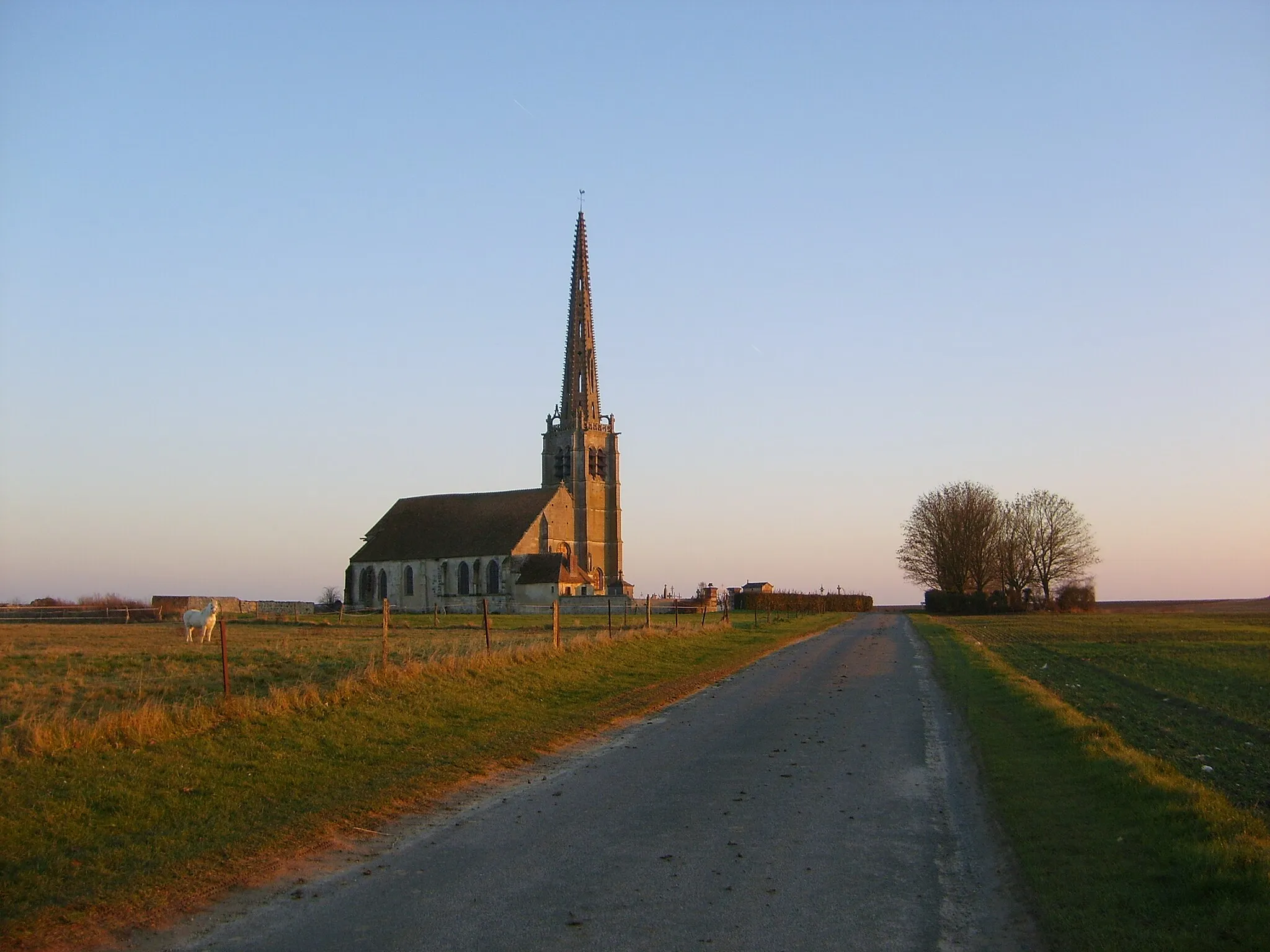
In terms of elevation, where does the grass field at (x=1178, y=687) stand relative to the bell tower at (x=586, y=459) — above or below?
below

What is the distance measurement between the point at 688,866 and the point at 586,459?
7998 centimetres

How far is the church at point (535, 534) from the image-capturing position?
2913 inches

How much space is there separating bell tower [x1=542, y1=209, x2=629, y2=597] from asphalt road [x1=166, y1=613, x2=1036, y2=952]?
70.6 metres

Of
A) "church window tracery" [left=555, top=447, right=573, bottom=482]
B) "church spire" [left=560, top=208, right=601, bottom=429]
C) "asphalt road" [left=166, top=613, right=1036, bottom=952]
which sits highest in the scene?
"church spire" [left=560, top=208, right=601, bottom=429]

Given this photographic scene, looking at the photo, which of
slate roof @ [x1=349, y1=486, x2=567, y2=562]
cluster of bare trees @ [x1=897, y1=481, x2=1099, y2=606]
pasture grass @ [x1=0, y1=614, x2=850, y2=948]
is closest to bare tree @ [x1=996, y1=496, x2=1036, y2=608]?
cluster of bare trees @ [x1=897, y1=481, x2=1099, y2=606]

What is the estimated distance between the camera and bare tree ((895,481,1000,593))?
289 ft

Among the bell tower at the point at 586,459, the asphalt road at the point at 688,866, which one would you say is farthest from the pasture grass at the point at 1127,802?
the bell tower at the point at 586,459

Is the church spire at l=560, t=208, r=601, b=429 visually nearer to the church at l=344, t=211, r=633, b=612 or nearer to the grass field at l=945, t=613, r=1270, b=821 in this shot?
the church at l=344, t=211, r=633, b=612

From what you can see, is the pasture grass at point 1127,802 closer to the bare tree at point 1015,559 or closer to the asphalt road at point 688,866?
the asphalt road at point 688,866

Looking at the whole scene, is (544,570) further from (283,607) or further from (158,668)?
(158,668)

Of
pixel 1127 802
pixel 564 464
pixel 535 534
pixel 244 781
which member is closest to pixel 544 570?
pixel 535 534

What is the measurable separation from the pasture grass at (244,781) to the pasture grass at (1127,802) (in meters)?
5.63

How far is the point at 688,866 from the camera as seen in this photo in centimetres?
758

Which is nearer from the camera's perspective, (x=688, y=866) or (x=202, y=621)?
(x=688, y=866)
